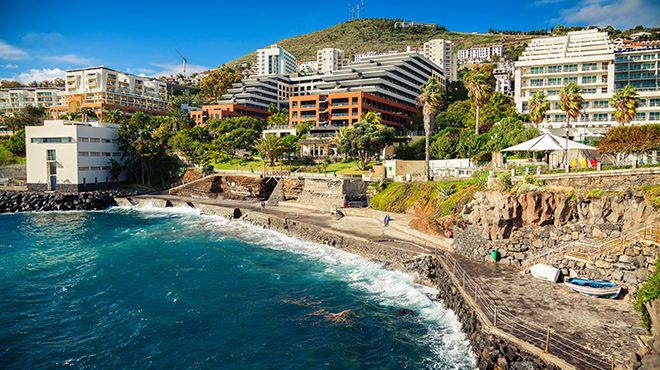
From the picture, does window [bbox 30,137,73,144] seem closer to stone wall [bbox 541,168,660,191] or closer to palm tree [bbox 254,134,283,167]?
palm tree [bbox 254,134,283,167]

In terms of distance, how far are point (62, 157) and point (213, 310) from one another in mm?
68800

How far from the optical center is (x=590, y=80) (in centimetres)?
7019

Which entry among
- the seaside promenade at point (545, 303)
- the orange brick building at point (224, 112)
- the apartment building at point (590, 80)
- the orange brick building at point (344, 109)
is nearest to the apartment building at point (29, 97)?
the orange brick building at point (224, 112)

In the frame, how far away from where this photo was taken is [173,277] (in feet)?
108

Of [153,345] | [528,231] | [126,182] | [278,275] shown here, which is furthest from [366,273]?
[126,182]

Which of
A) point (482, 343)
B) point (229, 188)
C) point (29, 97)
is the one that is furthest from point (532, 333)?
point (29, 97)

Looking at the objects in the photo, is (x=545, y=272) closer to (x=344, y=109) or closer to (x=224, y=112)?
(x=344, y=109)

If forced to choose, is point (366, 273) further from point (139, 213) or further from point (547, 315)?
point (139, 213)

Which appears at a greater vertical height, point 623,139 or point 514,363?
point 623,139

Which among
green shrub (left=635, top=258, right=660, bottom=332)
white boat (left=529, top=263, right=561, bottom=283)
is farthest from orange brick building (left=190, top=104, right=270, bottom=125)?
green shrub (left=635, top=258, right=660, bottom=332)

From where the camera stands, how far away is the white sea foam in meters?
20.7

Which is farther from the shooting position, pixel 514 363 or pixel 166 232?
pixel 166 232

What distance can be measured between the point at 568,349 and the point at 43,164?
297 feet

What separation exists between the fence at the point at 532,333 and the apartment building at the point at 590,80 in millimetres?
42216
